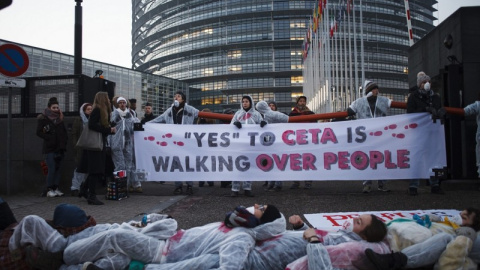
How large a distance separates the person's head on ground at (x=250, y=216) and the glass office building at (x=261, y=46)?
208 ft

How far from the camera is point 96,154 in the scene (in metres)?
6.24

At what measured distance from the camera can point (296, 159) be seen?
271 inches

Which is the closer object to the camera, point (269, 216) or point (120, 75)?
point (269, 216)

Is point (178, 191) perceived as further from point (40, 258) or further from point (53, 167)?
point (40, 258)

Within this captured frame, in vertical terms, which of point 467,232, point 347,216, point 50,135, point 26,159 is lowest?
point 347,216

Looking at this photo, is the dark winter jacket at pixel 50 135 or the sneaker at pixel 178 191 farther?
the sneaker at pixel 178 191

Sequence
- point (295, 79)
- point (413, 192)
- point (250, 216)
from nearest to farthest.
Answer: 1. point (250, 216)
2. point (413, 192)
3. point (295, 79)

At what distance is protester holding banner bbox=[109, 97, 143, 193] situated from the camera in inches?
282

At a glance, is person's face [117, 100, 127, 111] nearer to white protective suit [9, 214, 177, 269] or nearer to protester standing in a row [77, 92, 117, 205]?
protester standing in a row [77, 92, 117, 205]

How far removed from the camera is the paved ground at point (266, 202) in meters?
5.25

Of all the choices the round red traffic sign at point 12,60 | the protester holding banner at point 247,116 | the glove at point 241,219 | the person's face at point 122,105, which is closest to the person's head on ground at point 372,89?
the protester holding banner at point 247,116

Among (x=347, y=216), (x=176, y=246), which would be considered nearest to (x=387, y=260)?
(x=176, y=246)

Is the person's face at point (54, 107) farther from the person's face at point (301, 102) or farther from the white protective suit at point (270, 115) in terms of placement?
the person's face at point (301, 102)

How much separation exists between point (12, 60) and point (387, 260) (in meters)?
6.94
